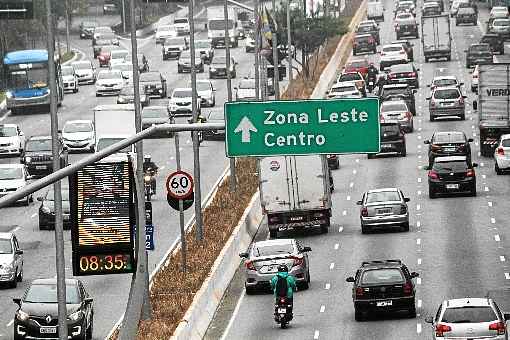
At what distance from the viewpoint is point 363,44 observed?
119 meters

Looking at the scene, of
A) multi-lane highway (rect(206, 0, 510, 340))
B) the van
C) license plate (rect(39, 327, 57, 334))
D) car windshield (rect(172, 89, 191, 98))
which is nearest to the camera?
license plate (rect(39, 327, 57, 334))

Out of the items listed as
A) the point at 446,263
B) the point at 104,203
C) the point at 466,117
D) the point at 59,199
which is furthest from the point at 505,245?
the point at 466,117

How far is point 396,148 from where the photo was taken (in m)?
73.4

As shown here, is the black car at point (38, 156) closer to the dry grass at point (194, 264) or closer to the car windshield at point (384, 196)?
the dry grass at point (194, 264)

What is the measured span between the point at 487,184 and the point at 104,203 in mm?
41823

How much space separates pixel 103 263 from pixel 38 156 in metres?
48.1

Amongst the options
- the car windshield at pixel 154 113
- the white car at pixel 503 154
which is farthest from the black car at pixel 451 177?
the car windshield at pixel 154 113

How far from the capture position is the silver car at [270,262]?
151 feet

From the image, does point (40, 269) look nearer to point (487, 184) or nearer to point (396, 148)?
point (487, 184)

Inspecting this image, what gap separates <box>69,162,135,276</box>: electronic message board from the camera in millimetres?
25281

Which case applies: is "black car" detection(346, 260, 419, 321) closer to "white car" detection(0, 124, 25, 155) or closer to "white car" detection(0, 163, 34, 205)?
"white car" detection(0, 163, 34, 205)

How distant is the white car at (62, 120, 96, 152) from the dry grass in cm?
1382

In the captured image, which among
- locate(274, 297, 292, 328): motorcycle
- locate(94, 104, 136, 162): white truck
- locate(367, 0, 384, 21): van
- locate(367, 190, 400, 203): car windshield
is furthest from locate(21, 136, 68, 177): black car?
locate(367, 0, 384, 21): van

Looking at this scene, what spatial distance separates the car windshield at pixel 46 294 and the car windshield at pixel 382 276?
6.96 m
